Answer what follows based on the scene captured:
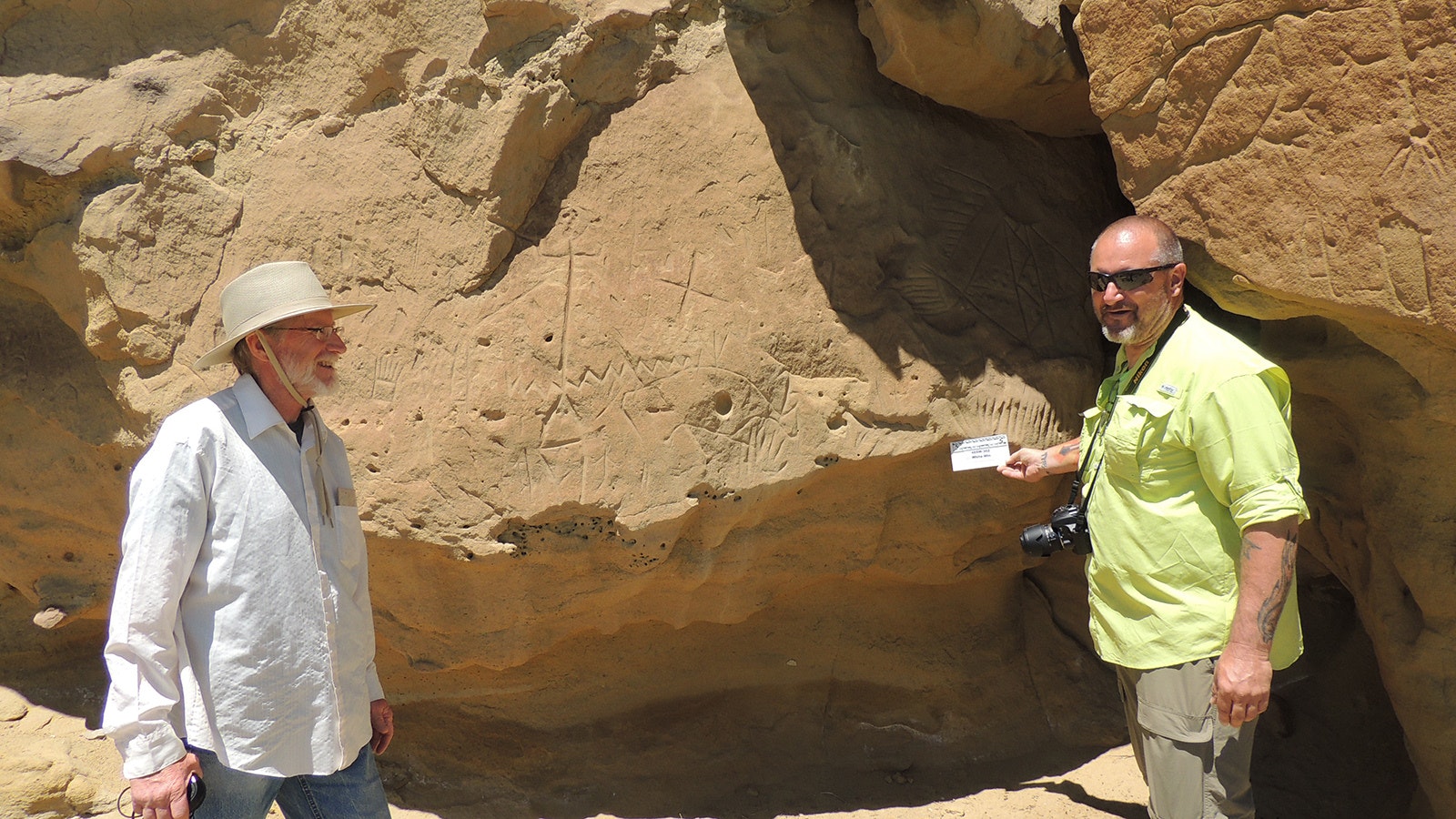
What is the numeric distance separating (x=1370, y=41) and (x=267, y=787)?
2.78 meters

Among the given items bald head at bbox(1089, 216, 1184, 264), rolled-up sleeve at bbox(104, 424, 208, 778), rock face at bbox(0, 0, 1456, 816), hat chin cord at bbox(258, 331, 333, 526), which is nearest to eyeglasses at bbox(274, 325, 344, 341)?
hat chin cord at bbox(258, 331, 333, 526)

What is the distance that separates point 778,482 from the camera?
3.34m

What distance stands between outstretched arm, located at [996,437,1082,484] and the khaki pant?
2.14ft

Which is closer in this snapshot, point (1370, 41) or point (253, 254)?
point (1370, 41)

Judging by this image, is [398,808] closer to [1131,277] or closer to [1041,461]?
[1041,461]

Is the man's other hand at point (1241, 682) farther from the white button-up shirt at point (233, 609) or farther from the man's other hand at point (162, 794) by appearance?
the man's other hand at point (162, 794)

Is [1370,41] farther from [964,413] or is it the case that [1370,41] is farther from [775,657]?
[775,657]

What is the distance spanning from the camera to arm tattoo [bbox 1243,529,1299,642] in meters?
2.29

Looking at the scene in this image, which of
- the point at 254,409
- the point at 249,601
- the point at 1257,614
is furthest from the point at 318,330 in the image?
the point at 1257,614

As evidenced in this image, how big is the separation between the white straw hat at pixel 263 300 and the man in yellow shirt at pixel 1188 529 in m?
1.80

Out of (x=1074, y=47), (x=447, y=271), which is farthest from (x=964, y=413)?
(x=447, y=271)

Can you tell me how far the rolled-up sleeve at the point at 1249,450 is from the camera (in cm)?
229

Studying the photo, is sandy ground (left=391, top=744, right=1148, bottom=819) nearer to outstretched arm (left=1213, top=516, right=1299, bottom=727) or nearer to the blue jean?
outstretched arm (left=1213, top=516, right=1299, bottom=727)

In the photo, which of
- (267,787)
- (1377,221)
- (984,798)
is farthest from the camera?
(984,798)
